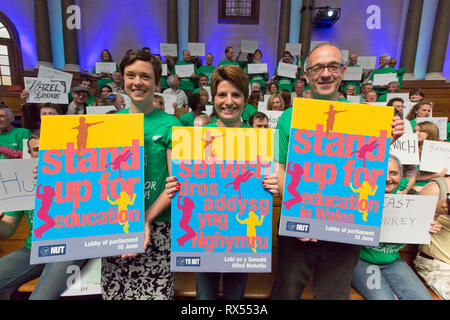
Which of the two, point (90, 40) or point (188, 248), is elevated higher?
point (90, 40)

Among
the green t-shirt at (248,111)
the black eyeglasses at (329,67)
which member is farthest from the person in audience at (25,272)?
the green t-shirt at (248,111)


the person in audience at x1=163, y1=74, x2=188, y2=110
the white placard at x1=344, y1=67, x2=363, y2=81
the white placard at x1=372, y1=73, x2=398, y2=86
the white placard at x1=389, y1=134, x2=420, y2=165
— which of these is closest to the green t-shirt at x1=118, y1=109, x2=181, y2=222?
the white placard at x1=389, y1=134, x2=420, y2=165

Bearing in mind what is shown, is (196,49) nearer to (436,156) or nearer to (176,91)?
(176,91)

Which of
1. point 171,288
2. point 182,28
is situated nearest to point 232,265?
point 171,288

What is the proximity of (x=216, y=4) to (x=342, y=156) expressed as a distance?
859 centimetres

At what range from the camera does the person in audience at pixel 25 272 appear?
3.89 ft

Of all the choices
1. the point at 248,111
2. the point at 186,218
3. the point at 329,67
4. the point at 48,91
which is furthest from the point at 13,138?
the point at 248,111

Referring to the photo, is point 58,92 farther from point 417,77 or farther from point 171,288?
point 417,77

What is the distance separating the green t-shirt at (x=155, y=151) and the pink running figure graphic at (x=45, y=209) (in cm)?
35

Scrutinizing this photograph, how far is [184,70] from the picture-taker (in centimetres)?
518

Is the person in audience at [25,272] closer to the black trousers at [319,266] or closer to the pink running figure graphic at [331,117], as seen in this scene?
the black trousers at [319,266]

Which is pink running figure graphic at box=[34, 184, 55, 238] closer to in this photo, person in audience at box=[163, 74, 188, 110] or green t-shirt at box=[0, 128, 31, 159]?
green t-shirt at box=[0, 128, 31, 159]

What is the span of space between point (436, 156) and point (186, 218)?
213 cm

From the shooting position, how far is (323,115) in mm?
925
